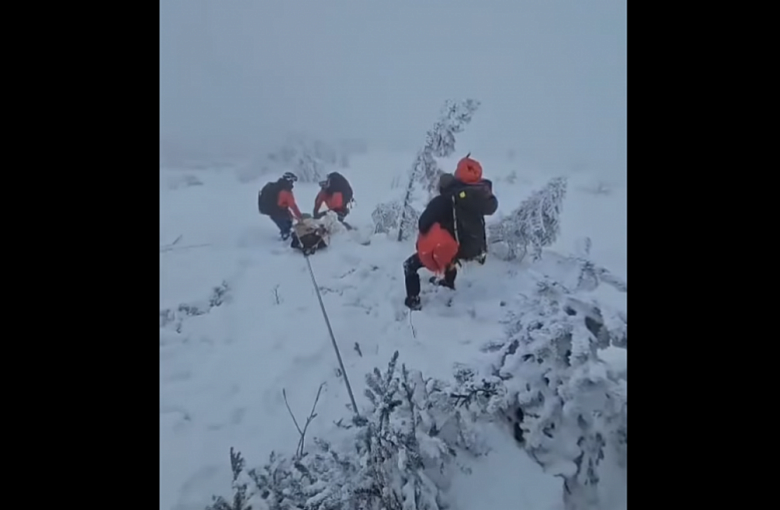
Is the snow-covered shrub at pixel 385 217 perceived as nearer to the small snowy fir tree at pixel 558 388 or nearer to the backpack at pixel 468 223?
the backpack at pixel 468 223

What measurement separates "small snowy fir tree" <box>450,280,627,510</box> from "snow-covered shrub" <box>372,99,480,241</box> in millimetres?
292

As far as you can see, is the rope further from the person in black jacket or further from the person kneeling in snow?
the person in black jacket

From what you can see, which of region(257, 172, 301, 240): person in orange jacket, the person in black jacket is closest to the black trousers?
the person in black jacket

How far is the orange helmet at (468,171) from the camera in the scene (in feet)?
5.54

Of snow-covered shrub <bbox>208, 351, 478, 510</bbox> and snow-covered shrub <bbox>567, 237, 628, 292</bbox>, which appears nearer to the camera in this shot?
snow-covered shrub <bbox>208, 351, 478, 510</bbox>

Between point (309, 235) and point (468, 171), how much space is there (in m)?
0.34

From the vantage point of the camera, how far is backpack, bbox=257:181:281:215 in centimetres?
163

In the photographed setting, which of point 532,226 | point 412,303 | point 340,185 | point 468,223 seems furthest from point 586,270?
point 340,185

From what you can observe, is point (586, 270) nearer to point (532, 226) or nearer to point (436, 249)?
point (532, 226)

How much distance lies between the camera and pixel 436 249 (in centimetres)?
168

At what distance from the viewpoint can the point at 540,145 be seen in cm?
172

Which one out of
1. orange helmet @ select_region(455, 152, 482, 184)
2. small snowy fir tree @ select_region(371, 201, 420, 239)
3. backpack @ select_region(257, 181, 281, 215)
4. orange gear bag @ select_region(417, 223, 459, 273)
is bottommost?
orange gear bag @ select_region(417, 223, 459, 273)
